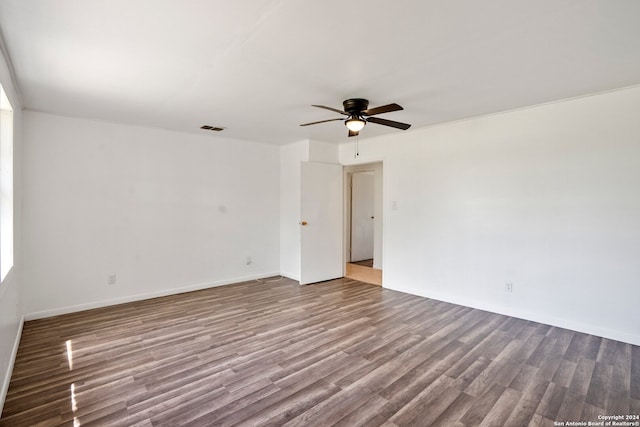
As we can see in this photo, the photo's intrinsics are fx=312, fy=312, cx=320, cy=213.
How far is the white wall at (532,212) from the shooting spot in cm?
300

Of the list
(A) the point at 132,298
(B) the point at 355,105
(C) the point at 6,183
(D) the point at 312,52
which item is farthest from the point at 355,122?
(A) the point at 132,298

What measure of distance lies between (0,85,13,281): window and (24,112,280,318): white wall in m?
0.91

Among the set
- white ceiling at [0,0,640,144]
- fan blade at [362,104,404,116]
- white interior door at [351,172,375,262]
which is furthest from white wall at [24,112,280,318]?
fan blade at [362,104,404,116]

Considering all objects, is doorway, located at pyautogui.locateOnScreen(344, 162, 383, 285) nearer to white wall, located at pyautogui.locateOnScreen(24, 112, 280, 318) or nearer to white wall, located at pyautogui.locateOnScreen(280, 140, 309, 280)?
white wall, located at pyautogui.locateOnScreen(280, 140, 309, 280)

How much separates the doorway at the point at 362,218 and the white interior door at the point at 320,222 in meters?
1.01

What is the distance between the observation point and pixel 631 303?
295 cm

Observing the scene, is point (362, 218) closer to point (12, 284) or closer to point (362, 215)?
point (362, 215)

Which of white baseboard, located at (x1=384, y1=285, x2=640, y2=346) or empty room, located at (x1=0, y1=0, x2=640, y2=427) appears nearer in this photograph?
empty room, located at (x1=0, y1=0, x2=640, y2=427)

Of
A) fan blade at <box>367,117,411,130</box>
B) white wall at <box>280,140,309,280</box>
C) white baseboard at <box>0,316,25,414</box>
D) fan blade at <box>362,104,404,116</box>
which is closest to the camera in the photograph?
white baseboard at <box>0,316,25,414</box>

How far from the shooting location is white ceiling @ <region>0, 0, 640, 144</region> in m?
1.73

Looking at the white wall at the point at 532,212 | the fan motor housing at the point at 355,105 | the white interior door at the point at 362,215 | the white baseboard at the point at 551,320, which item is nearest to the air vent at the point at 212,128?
the fan motor housing at the point at 355,105

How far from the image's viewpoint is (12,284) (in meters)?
2.74

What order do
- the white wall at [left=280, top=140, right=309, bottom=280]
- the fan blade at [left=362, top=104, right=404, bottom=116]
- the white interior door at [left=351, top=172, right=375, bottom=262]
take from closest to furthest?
the fan blade at [left=362, top=104, right=404, bottom=116], the white wall at [left=280, top=140, right=309, bottom=280], the white interior door at [left=351, top=172, right=375, bottom=262]

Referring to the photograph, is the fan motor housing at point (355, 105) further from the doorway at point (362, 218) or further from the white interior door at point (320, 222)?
the doorway at point (362, 218)
